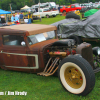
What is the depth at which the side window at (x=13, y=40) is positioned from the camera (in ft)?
13.7

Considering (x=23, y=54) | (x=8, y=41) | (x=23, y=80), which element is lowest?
(x=23, y=80)

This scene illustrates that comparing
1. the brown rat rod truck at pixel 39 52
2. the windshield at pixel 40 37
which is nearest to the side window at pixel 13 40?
the brown rat rod truck at pixel 39 52

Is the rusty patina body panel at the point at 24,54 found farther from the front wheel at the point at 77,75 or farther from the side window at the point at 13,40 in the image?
the front wheel at the point at 77,75

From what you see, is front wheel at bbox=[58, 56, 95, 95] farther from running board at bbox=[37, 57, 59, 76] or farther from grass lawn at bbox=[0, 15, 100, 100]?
running board at bbox=[37, 57, 59, 76]

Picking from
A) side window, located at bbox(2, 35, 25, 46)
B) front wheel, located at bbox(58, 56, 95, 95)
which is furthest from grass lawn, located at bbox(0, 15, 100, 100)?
side window, located at bbox(2, 35, 25, 46)

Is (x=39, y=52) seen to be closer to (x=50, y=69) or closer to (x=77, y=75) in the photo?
(x=50, y=69)

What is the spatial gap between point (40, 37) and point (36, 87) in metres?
1.51

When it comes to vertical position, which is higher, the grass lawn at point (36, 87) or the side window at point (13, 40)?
the side window at point (13, 40)

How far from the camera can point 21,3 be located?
56906 mm

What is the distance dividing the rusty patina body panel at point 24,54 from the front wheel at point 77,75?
3.16 feet

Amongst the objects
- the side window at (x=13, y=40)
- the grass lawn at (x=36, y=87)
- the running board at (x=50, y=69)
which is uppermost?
the side window at (x=13, y=40)

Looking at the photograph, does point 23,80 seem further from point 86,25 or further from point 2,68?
point 86,25

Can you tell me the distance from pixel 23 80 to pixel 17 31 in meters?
1.34

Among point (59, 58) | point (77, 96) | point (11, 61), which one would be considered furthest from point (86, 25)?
point (77, 96)
